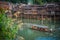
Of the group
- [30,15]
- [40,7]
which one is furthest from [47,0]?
[30,15]

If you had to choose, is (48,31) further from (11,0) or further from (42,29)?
(11,0)

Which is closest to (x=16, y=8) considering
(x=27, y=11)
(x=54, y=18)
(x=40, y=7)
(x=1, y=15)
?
(x=27, y=11)

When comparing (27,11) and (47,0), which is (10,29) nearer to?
(27,11)

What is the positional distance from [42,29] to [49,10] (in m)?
7.40

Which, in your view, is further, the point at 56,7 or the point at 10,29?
the point at 56,7

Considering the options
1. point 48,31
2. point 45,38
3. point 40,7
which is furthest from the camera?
point 40,7

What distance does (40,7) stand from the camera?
1845cm

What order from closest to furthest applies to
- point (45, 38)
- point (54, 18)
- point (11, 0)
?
point (45, 38)
point (54, 18)
point (11, 0)

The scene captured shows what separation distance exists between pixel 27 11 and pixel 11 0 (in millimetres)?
3059

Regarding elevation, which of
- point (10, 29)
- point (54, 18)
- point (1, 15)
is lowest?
point (54, 18)

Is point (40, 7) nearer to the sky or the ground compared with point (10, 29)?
nearer to the ground

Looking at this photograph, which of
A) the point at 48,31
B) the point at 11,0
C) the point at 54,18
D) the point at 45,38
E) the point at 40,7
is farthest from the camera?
the point at 11,0

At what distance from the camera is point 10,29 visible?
17.5ft

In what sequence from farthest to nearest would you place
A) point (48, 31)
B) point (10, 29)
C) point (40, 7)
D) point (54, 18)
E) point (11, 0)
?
point (11, 0) → point (40, 7) → point (54, 18) → point (48, 31) → point (10, 29)
